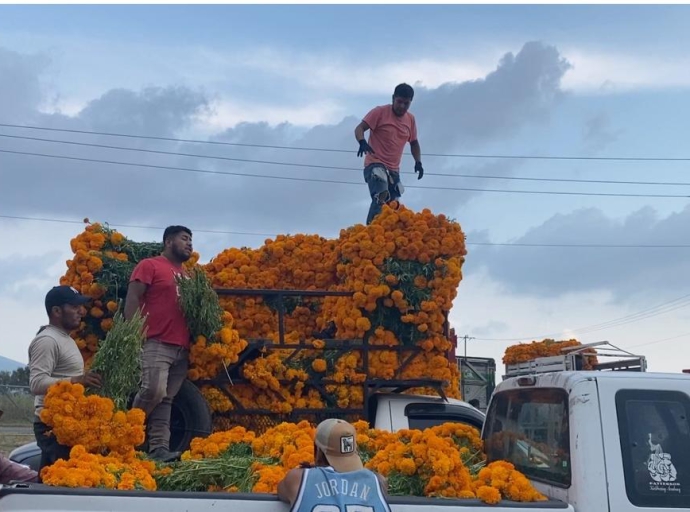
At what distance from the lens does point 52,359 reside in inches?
219

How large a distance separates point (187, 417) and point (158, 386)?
1.75 ft

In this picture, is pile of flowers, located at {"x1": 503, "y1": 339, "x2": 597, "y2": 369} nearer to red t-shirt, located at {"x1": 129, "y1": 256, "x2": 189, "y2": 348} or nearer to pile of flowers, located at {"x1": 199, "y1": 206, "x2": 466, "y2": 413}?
pile of flowers, located at {"x1": 199, "y1": 206, "x2": 466, "y2": 413}

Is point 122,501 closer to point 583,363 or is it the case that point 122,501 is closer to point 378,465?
point 378,465

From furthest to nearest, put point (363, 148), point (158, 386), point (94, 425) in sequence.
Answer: point (363, 148) → point (158, 386) → point (94, 425)

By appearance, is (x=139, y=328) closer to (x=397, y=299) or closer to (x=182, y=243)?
(x=182, y=243)

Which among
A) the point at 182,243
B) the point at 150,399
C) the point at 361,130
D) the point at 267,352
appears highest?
the point at 361,130

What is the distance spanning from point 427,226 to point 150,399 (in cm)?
296

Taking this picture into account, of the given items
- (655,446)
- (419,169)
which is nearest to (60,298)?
(655,446)

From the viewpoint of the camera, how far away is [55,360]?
5609mm

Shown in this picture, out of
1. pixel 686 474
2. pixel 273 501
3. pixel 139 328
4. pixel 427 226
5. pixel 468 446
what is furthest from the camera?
pixel 427 226

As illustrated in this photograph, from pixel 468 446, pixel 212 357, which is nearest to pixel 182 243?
pixel 212 357

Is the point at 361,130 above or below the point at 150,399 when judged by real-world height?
above

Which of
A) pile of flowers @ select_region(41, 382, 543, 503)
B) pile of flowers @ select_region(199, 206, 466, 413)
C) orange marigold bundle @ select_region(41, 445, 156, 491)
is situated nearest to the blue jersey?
pile of flowers @ select_region(41, 382, 543, 503)

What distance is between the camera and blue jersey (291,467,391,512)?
3.94m
